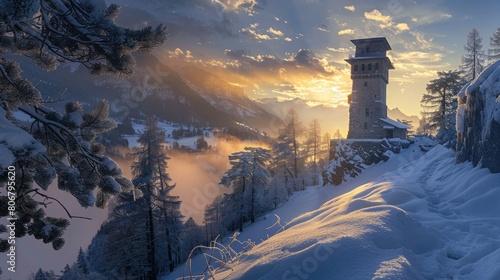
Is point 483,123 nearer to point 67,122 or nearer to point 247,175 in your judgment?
point 67,122

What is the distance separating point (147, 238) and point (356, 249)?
66.6 feet

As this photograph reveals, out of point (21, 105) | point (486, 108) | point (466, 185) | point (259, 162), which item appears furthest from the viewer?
point (259, 162)

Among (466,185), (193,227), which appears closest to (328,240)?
(466,185)

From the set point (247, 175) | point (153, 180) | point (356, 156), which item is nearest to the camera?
point (153, 180)

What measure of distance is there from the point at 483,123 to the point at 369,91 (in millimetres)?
25457

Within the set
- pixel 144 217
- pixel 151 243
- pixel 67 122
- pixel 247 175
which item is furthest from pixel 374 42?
pixel 67 122

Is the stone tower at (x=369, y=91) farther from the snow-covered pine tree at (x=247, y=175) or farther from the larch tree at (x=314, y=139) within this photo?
the larch tree at (x=314, y=139)

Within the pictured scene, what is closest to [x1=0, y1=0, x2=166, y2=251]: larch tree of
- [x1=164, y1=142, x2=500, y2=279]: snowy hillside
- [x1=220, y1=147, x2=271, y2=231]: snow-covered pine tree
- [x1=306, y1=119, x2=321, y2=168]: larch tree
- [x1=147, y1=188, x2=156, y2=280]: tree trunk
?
[x1=164, y1=142, x2=500, y2=279]: snowy hillside

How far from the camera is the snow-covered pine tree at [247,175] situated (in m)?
30.8

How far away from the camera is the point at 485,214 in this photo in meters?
5.45

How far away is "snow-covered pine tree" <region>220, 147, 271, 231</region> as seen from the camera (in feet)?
101

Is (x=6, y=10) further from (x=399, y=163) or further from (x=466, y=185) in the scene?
(x=399, y=163)

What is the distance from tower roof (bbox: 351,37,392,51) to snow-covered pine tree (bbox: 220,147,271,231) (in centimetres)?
1776

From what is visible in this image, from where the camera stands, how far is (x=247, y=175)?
101 feet
